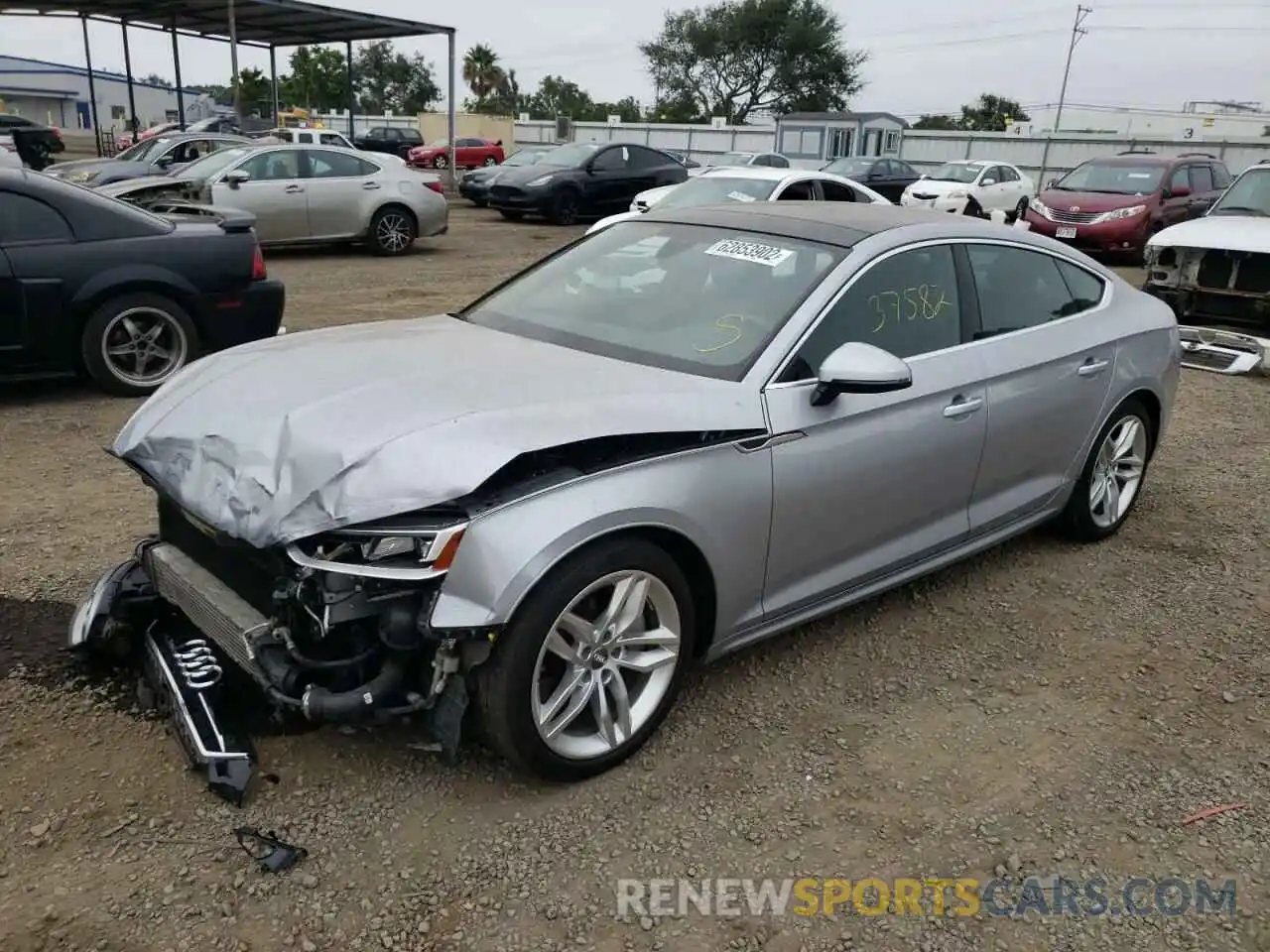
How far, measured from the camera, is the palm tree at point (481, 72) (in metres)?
77.8

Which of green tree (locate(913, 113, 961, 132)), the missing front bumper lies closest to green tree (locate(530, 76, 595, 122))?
green tree (locate(913, 113, 961, 132))

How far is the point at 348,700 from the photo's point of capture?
2699mm

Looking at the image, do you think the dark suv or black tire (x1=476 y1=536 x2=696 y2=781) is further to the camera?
the dark suv

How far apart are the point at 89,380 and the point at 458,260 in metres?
8.06

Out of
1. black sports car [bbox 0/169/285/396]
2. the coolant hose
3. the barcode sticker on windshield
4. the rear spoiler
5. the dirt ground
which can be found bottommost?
the dirt ground

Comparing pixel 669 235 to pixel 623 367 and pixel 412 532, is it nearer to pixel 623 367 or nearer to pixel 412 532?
pixel 623 367

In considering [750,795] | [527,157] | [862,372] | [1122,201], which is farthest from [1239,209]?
[527,157]

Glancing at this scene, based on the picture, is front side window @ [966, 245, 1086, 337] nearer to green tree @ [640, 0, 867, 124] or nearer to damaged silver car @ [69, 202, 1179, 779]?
damaged silver car @ [69, 202, 1179, 779]

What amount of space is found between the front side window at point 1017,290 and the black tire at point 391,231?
11.3m

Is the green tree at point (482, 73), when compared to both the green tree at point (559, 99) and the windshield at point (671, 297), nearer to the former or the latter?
the green tree at point (559, 99)

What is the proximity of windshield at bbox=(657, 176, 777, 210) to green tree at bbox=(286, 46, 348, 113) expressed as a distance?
220 ft

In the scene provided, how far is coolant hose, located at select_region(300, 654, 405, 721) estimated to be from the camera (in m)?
2.69

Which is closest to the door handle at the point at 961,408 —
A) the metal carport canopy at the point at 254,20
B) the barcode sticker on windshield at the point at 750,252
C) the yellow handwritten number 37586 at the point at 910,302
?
the yellow handwritten number 37586 at the point at 910,302

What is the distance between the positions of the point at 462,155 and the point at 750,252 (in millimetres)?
34874
